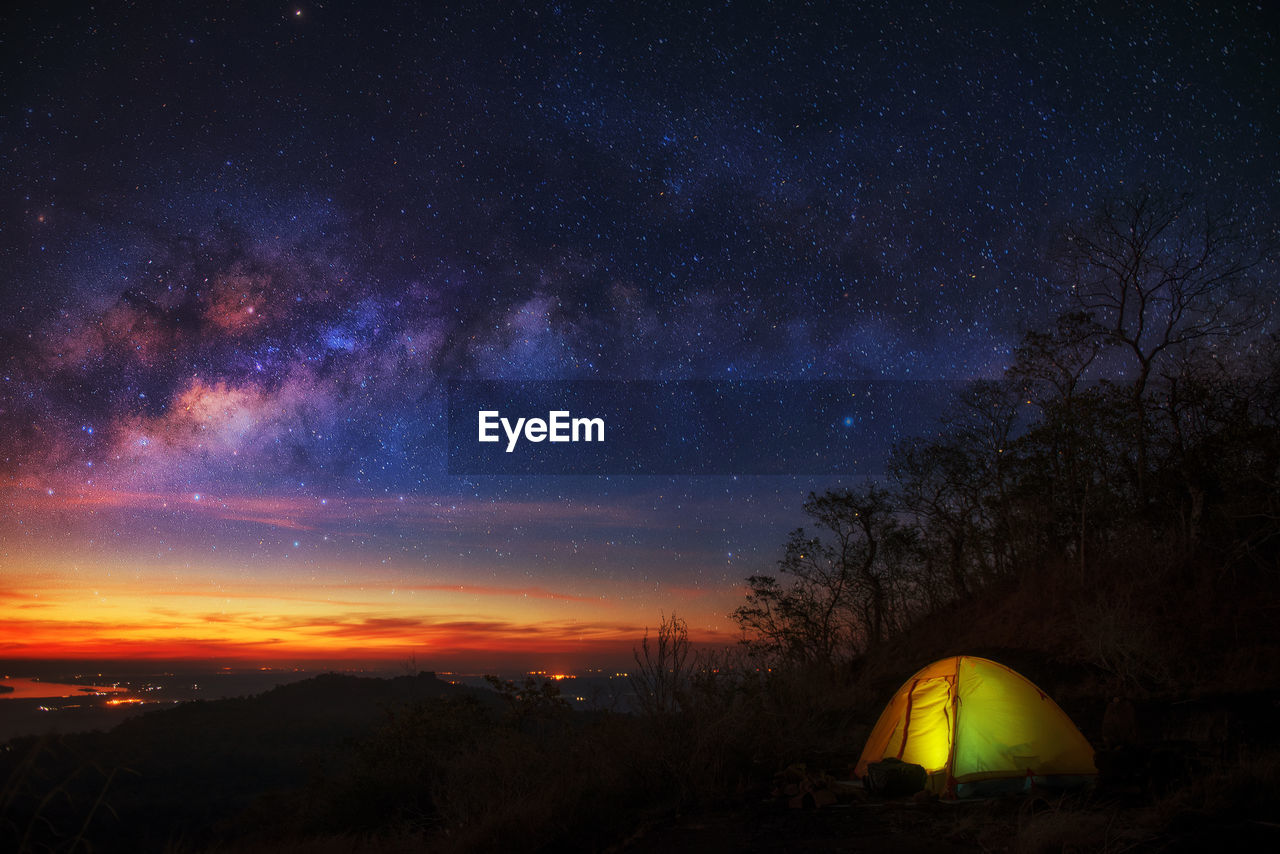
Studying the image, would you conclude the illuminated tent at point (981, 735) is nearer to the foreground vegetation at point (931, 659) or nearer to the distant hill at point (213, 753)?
the foreground vegetation at point (931, 659)

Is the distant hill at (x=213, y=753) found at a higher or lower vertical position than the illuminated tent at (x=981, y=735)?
lower

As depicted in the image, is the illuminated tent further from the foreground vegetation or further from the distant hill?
the distant hill

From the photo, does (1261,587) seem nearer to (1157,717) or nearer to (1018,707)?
(1157,717)

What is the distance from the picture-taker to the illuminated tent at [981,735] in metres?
10.4

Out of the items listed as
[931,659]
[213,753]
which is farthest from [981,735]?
[213,753]

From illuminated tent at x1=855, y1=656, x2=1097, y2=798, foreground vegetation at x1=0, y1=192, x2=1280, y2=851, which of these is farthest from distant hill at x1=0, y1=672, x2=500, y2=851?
illuminated tent at x1=855, y1=656, x2=1097, y2=798

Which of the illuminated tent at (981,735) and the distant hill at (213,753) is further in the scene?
the distant hill at (213,753)

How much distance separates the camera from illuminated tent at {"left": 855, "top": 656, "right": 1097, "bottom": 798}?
34.0 feet

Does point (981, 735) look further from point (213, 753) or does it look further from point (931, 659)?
point (213, 753)

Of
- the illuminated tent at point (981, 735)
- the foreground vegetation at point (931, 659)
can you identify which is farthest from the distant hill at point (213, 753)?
the illuminated tent at point (981, 735)

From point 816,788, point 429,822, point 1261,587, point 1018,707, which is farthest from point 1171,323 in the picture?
point 429,822

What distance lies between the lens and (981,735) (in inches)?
421

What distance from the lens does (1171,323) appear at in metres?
21.6

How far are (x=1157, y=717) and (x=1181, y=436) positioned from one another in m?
10.2
